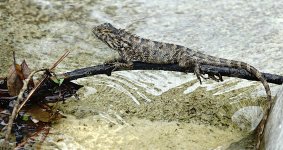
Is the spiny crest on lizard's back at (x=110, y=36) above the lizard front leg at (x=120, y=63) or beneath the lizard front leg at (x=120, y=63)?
above

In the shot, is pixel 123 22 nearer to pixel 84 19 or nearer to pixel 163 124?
pixel 84 19

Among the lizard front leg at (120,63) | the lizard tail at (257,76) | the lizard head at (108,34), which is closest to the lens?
the lizard tail at (257,76)

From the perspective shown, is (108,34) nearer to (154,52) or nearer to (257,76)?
(154,52)

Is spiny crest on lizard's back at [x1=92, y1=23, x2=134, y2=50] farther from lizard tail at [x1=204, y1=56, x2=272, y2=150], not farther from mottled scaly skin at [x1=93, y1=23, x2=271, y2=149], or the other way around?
lizard tail at [x1=204, y1=56, x2=272, y2=150]

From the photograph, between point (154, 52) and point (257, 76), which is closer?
point (257, 76)

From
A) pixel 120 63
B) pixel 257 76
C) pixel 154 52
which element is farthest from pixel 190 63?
pixel 257 76

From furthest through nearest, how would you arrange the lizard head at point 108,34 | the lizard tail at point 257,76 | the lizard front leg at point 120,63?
1. the lizard head at point 108,34
2. the lizard front leg at point 120,63
3. the lizard tail at point 257,76

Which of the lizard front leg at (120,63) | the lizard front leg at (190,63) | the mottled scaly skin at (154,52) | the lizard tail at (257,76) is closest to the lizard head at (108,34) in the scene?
the mottled scaly skin at (154,52)

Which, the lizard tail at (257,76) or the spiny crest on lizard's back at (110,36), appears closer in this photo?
the lizard tail at (257,76)

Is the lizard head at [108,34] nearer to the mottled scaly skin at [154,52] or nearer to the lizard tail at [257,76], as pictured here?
the mottled scaly skin at [154,52]

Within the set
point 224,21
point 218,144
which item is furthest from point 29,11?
point 218,144

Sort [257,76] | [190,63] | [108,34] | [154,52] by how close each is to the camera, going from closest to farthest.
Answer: [257,76], [190,63], [154,52], [108,34]
